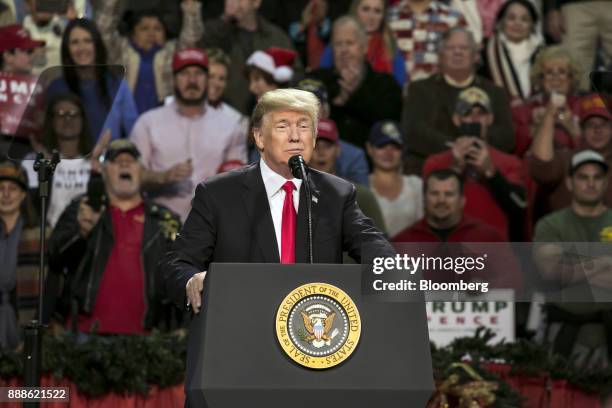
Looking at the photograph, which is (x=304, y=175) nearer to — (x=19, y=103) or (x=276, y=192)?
(x=276, y=192)

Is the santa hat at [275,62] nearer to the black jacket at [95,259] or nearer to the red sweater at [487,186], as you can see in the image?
the red sweater at [487,186]

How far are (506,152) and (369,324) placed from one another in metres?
5.05

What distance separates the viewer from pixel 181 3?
8.44 metres

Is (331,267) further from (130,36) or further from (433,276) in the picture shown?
(130,36)

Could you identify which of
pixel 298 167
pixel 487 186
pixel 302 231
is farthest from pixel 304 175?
pixel 487 186

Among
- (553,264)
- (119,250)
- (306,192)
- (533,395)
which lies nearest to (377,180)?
(119,250)

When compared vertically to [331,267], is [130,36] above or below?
above

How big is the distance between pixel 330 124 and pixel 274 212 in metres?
4.11

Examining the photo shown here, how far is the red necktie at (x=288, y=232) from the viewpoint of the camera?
376cm

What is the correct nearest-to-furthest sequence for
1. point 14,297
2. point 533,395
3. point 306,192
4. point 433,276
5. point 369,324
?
point 369,324 → point 306,192 → point 433,276 → point 533,395 → point 14,297

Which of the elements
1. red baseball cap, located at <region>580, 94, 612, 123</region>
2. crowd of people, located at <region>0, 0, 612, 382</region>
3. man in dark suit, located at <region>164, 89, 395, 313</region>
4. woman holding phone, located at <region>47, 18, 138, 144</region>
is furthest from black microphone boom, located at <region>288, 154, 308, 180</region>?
red baseball cap, located at <region>580, 94, 612, 123</region>

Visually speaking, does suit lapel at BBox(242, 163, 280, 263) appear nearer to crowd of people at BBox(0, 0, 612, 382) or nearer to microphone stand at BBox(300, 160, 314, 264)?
microphone stand at BBox(300, 160, 314, 264)

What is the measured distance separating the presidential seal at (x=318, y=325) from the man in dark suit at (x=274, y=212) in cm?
45

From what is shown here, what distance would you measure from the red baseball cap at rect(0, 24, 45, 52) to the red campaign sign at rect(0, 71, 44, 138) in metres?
0.74
